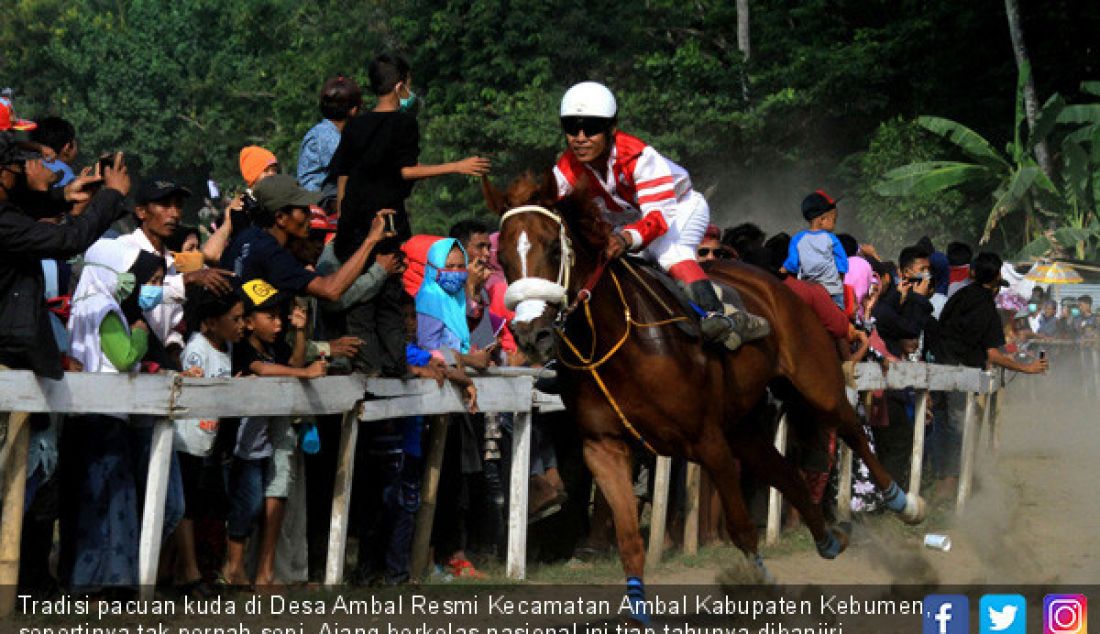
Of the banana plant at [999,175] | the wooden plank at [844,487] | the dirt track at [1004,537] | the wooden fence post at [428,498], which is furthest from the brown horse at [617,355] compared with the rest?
the banana plant at [999,175]

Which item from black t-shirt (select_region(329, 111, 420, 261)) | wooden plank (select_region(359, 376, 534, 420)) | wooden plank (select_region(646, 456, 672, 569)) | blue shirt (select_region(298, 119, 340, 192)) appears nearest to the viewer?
wooden plank (select_region(359, 376, 534, 420))

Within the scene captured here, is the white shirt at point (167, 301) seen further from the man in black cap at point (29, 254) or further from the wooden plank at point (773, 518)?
the wooden plank at point (773, 518)

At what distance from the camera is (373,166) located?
969 centimetres

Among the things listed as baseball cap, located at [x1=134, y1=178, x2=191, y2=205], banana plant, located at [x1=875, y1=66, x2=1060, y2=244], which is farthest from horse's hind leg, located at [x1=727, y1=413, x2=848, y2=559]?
banana plant, located at [x1=875, y1=66, x2=1060, y2=244]

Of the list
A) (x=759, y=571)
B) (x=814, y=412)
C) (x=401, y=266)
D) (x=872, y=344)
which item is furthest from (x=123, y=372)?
(x=872, y=344)

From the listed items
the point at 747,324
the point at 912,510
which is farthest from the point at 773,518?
the point at 747,324

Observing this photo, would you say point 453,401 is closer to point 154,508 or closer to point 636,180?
point 636,180

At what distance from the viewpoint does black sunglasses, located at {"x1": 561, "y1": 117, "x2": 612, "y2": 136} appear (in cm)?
899

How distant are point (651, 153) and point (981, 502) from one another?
8.00 m

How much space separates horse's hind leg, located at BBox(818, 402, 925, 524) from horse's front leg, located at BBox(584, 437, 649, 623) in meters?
2.42

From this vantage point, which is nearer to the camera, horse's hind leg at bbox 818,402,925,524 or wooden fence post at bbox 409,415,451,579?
wooden fence post at bbox 409,415,451,579

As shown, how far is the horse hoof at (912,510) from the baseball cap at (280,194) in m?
4.89

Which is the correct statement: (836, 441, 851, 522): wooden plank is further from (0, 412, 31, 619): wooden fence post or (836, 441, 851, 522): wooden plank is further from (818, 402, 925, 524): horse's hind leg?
(0, 412, 31, 619): wooden fence post

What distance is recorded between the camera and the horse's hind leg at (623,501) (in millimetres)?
8688
